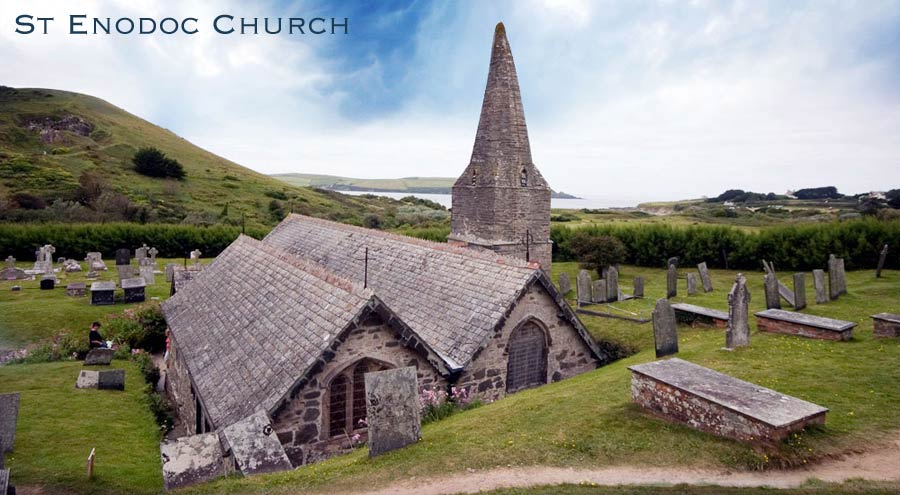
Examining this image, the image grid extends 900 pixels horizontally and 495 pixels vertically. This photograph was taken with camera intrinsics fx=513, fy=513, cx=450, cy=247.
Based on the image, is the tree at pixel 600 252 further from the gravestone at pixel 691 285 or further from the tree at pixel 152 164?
the tree at pixel 152 164

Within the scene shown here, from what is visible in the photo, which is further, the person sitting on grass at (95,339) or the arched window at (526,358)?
the person sitting on grass at (95,339)

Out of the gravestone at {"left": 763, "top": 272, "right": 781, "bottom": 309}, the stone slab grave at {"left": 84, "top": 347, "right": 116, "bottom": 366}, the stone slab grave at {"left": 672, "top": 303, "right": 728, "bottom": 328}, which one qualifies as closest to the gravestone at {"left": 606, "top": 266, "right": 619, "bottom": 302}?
the stone slab grave at {"left": 672, "top": 303, "right": 728, "bottom": 328}

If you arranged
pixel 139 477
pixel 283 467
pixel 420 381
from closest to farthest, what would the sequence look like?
1. pixel 283 467
2. pixel 139 477
3. pixel 420 381

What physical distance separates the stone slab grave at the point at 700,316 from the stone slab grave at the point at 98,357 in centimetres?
1849

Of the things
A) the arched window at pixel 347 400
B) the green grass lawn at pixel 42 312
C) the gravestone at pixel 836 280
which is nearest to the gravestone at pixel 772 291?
the gravestone at pixel 836 280

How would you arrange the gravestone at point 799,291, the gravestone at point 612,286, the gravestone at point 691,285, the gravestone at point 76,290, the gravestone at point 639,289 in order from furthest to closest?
the gravestone at point 76,290 < the gravestone at point 639,289 < the gravestone at point 691,285 < the gravestone at point 612,286 < the gravestone at point 799,291

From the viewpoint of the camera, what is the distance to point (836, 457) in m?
7.21

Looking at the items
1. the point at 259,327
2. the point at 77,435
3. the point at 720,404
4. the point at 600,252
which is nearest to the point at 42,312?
the point at 77,435

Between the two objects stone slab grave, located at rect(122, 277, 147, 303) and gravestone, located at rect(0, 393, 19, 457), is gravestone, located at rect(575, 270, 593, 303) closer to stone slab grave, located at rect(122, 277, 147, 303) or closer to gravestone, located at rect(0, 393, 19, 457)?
gravestone, located at rect(0, 393, 19, 457)

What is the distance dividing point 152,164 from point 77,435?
69525mm

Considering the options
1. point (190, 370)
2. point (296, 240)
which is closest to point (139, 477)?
point (190, 370)

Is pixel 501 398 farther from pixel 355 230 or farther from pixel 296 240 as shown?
pixel 296 240

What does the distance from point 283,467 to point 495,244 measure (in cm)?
1385

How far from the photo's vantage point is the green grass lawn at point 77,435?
9.05 m
